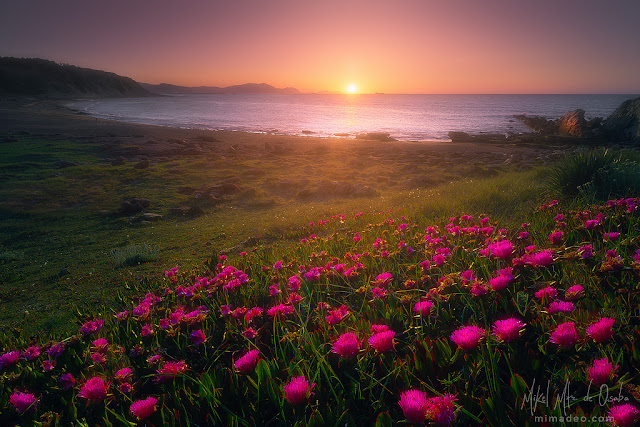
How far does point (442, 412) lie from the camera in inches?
46.4

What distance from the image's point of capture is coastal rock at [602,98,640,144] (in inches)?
909

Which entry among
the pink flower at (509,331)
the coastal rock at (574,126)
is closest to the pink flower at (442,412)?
the pink flower at (509,331)

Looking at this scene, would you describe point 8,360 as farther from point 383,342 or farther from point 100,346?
point 383,342

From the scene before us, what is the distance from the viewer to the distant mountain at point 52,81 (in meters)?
87.1

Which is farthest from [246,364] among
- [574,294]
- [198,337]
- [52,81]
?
[52,81]

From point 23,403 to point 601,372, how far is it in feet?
8.16

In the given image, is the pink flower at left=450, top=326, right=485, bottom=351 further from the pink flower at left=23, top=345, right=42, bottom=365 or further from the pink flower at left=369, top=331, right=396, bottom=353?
the pink flower at left=23, top=345, right=42, bottom=365

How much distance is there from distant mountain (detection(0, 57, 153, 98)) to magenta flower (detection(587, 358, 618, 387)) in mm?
105755

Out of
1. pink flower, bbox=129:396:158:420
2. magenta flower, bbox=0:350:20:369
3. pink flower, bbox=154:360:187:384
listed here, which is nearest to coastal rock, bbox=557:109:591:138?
pink flower, bbox=154:360:187:384

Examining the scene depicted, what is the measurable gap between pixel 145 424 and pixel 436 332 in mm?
1522

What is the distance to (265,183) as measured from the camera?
12.9m

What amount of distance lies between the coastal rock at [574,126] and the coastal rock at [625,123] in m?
1.95

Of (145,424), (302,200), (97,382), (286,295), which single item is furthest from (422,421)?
(302,200)

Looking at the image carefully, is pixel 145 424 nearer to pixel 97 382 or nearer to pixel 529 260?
pixel 97 382
